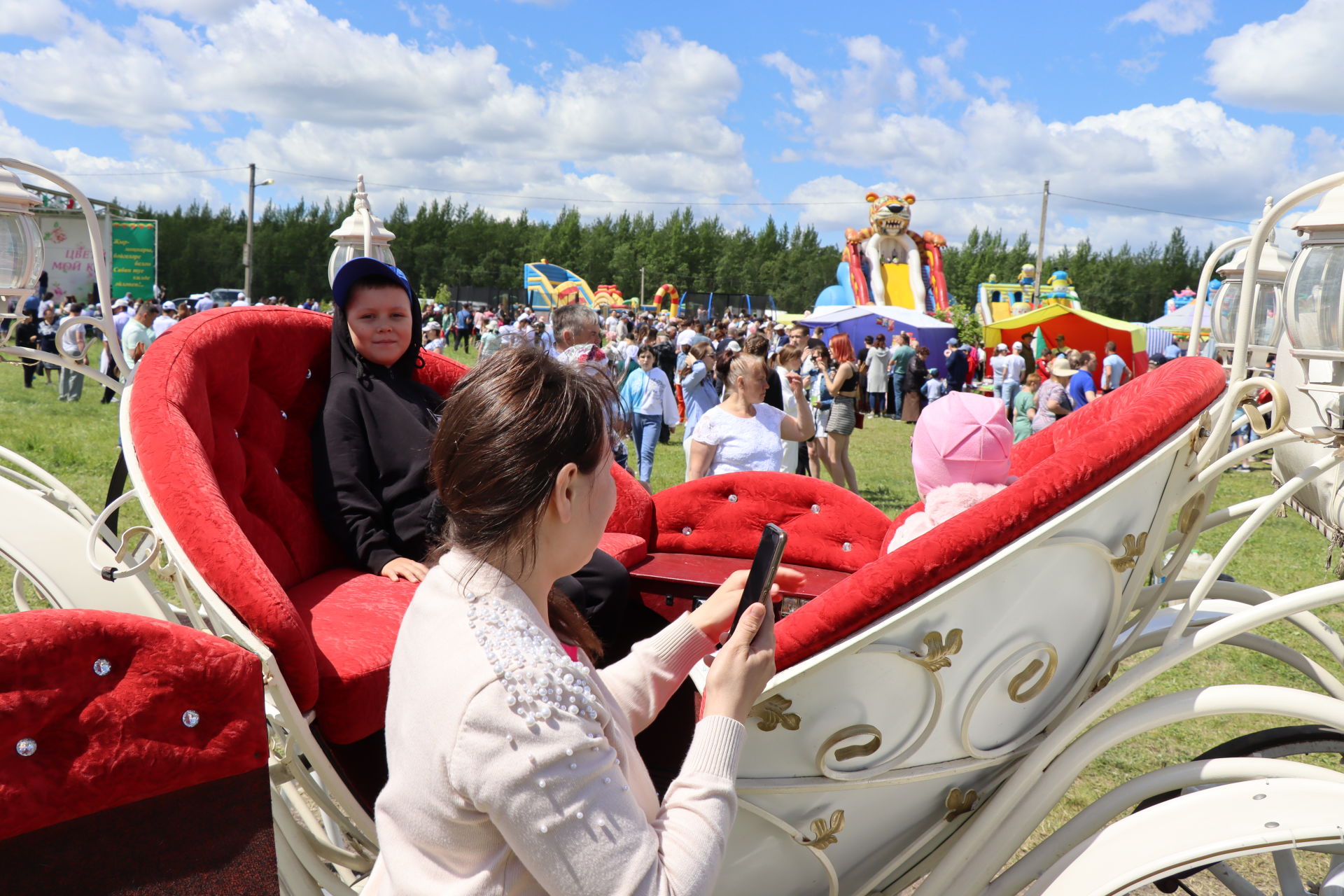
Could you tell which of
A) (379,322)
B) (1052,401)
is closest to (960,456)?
(379,322)

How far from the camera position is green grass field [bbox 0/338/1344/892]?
12.7 ft

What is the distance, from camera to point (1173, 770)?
1.67 m

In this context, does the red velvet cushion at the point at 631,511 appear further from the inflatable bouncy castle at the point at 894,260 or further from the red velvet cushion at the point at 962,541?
the inflatable bouncy castle at the point at 894,260

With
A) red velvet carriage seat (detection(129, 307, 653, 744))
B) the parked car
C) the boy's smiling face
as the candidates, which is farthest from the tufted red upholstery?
the parked car

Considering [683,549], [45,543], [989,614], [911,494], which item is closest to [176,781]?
[989,614]

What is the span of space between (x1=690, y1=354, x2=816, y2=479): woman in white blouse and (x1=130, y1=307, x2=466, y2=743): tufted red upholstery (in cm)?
183

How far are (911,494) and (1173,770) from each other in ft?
26.1

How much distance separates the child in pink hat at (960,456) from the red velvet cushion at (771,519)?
874mm

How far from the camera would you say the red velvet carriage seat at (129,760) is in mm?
1274

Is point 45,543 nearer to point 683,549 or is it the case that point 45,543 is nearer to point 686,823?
point 683,549

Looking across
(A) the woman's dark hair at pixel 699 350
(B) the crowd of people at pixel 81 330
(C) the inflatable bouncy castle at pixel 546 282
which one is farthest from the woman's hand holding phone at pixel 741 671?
(C) the inflatable bouncy castle at pixel 546 282

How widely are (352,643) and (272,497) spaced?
65cm

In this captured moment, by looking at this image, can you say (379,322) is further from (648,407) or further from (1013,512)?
(648,407)

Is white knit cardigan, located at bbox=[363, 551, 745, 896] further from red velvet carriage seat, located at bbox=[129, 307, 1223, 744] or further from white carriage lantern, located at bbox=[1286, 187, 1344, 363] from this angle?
white carriage lantern, located at bbox=[1286, 187, 1344, 363]
